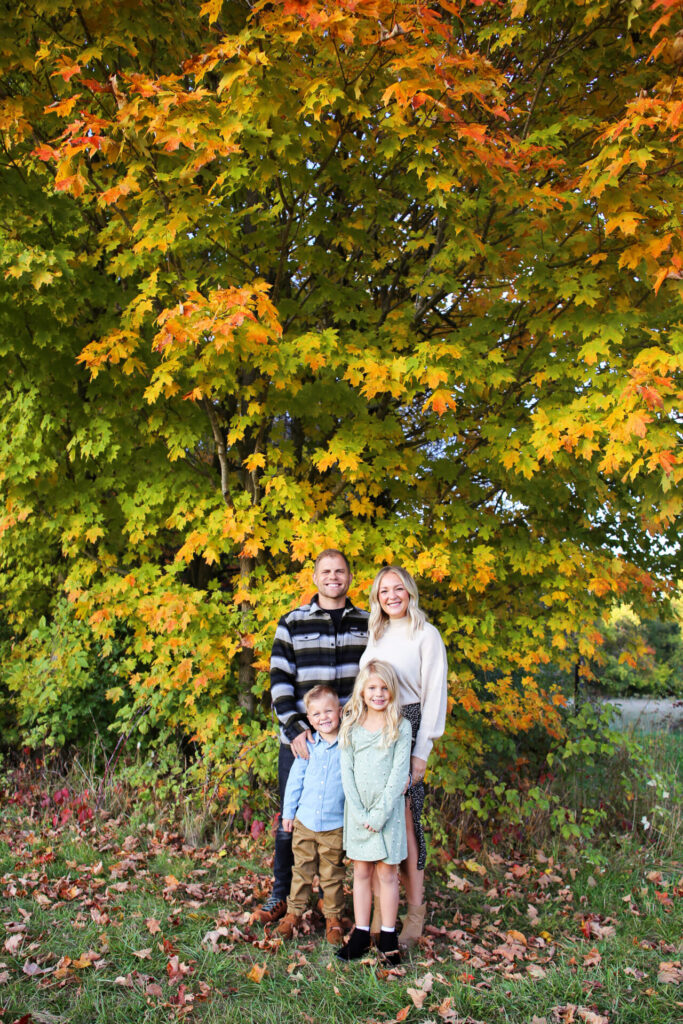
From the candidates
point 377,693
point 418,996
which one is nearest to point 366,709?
point 377,693

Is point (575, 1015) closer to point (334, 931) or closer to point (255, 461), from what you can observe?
point (334, 931)

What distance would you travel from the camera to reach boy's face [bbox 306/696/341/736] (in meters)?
3.43

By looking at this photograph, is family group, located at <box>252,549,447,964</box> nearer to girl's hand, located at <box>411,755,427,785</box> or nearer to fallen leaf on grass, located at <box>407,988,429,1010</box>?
girl's hand, located at <box>411,755,427,785</box>

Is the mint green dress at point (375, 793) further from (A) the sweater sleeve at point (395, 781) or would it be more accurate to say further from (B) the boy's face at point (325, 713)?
(B) the boy's face at point (325, 713)

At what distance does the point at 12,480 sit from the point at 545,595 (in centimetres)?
390

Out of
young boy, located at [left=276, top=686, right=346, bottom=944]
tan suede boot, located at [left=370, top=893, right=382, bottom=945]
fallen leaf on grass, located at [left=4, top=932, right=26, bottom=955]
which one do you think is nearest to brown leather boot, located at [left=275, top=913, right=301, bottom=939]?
young boy, located at [left=276, top=686, right=346, bottom=944]

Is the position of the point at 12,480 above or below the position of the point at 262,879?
above

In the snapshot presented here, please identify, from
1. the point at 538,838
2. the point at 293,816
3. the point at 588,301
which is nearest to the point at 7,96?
the point at 588,301

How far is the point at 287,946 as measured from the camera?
3.40 m

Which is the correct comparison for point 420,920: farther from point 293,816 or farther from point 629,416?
point 629,416

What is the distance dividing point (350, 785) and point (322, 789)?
8.7 inches

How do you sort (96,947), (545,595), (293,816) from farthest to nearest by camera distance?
(545,595)
(293,816)
(96,947)

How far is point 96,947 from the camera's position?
10.9 feet

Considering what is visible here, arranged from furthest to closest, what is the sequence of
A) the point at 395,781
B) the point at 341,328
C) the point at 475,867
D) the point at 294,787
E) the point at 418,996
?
the point at 341,328
the point at 475,867
the point at 294,787
the point at 395,781
the point at 418,996
